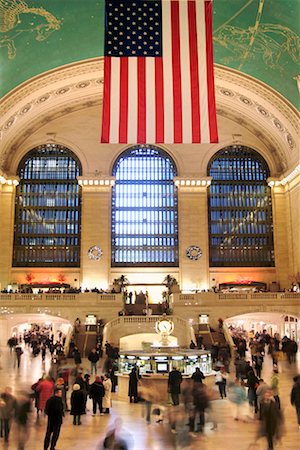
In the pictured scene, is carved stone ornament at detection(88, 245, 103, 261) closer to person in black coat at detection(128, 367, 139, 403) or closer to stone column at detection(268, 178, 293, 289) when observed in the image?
stone column at detection(268, 178, 293, 289)

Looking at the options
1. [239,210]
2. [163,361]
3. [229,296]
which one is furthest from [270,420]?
[239,210]

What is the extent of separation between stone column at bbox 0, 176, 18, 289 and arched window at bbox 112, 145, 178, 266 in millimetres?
7654

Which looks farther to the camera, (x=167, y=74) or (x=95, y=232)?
(x=95, y=232)

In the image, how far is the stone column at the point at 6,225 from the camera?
3762 centimetres

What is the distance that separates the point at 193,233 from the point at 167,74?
2628 centimetres

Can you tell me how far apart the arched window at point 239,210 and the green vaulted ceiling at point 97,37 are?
918 cm

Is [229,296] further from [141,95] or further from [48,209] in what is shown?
[141,95]

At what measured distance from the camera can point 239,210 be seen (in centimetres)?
3997

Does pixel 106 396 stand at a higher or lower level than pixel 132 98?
lower

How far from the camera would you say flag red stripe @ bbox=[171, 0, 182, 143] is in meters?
12.5

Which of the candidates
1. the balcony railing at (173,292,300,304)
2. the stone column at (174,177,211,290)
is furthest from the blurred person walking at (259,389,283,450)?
the stone column at (174,177,211,290)

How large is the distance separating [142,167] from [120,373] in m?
26.5

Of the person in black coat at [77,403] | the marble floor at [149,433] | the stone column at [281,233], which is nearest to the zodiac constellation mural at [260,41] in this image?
the stone column at [281,233]

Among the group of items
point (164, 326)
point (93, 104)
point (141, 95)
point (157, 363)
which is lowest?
point (157, 363)
